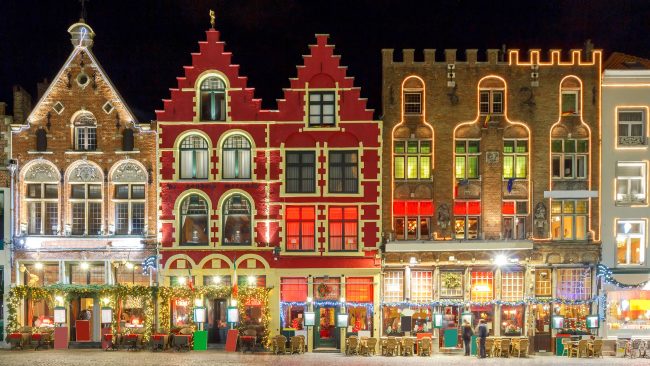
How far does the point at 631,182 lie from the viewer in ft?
142

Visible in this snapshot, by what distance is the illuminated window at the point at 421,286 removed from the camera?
43.2m

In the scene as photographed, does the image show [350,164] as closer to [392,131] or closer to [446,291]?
[392,131]

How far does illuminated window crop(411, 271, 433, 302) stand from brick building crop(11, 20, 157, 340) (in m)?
12.5

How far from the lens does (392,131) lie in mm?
43219

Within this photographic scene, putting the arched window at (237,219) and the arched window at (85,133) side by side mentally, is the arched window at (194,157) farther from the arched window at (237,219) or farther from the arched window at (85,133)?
the arched window at (85,133)

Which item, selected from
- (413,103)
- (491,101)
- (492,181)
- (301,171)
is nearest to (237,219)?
(301,171)

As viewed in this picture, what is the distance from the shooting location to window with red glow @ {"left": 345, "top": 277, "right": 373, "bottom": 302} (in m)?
43.2

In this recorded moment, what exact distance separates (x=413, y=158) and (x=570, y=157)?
7.52 m

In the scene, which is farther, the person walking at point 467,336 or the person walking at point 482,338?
the person walking at point 467,336

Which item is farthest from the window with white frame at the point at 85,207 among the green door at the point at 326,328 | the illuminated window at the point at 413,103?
the illuminated window at the point at 413,103

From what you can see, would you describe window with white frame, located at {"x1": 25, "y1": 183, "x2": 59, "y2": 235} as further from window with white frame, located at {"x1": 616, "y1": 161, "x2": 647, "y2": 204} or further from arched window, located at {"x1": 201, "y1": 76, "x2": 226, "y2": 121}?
window with white frame, located at {"x1": 616, "y1": 161, "x2": 647, "y2": 204}

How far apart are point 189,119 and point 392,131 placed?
31.7 ft

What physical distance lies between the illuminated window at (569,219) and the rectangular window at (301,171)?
1159 centimetres

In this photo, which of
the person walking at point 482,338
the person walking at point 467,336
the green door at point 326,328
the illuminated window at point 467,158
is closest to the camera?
the person walking at point 482,338
